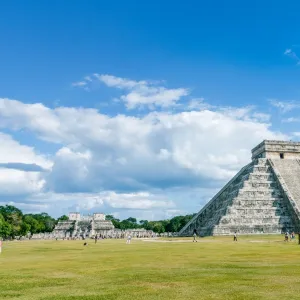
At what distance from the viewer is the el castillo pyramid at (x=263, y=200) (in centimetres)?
4425

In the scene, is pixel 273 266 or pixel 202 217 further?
pixel 202 217

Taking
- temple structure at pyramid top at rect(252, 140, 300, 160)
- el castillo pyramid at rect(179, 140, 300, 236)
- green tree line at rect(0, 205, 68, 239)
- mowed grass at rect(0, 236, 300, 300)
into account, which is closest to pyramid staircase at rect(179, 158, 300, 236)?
el castillo pyramid at rect(179, 140, 300, 236)

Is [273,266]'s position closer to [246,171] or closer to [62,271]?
[62,271]

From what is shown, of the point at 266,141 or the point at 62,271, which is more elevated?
the point at 266,141

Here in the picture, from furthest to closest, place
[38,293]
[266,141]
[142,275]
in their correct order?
[266,141] < [142,275] < [38,293]

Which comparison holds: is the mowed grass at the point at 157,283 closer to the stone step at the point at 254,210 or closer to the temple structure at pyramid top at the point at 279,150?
the stone step at the point at 254,210

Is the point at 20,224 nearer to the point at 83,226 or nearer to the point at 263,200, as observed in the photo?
the point at 83,226

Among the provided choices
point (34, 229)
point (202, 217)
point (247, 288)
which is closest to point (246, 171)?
point (202, 217)

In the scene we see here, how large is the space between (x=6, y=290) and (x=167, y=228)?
119 metres

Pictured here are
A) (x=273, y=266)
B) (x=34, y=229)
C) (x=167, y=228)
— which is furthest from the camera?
(x=167, y=228)

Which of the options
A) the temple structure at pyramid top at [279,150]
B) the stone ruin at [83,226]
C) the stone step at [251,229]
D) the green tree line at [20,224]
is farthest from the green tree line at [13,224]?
the temple structure at pyramid top at [279,150]

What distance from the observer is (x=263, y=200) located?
47750mm

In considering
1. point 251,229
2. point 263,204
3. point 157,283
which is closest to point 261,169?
point 263,204

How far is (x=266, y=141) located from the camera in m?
55.8
